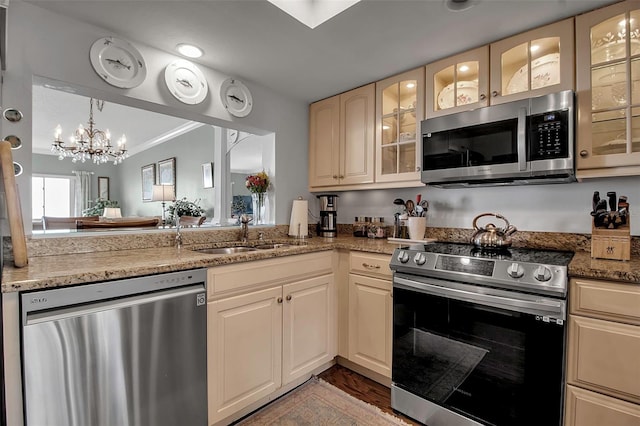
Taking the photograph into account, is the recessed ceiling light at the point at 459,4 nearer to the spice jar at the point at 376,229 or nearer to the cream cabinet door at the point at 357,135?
the cream cabinet door at the point at 357,135

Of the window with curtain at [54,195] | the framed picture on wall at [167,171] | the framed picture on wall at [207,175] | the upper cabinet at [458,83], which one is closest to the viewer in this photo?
the upper cabinet at [458,83]

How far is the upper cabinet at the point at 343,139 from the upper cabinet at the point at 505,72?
1.74 ft

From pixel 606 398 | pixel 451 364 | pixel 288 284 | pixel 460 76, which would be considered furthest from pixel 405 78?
pixel 606 398

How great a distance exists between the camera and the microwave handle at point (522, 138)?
1.67 m

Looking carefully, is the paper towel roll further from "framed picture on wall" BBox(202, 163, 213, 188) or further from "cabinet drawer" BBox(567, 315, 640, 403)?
"framed picture on wall" BBox(202, 163, 213, 188)

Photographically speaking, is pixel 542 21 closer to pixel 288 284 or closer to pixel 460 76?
pixel 460 76

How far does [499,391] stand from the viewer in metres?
1.46

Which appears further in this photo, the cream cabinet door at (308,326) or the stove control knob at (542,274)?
the cream cabinet door at (308,326)

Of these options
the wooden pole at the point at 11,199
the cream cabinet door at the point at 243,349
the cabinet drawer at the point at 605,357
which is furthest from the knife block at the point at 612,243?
the wooden pole at the point at 11,199

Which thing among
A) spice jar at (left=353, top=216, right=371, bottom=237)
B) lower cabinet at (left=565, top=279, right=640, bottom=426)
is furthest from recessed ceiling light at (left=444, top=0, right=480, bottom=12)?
spice jar at (left=353, top=216, right=371, bottom=237)

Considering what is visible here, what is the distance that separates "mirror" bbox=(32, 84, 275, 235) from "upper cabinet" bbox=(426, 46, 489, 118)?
1.34 meters

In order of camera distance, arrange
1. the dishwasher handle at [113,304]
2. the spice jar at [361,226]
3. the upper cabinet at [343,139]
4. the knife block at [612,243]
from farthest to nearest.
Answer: the spice jar at [361,226] < the upper cabinet at [343,139] < the knife block at [612,243] < the dishwasher handle at [113,304]

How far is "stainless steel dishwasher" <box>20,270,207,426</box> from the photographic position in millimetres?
1078

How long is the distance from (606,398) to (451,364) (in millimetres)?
604
